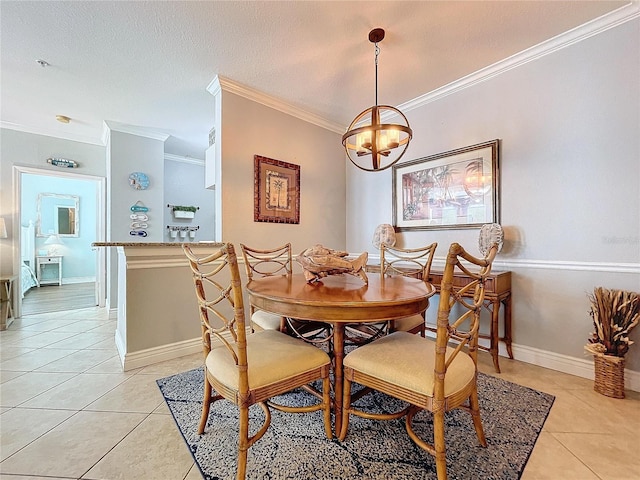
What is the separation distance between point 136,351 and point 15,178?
11.1 ft

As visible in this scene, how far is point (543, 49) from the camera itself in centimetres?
225

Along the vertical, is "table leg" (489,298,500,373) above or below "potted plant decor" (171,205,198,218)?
below

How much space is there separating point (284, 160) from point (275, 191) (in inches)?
16.1

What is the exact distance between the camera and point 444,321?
105 cm

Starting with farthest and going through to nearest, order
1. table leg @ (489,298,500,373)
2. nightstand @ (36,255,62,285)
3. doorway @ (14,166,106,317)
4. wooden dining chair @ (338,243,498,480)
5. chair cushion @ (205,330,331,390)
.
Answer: nightstand @ (36,255,62,285) → doorway @ (14,166,106,317) → table leg @ (489,298,500,373) → chair cushion @ (205,330,331,390) → wooden dining chair @ (338,243,498,480)

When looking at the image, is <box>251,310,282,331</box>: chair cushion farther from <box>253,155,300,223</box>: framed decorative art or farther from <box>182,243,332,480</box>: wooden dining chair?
<box>253,155,300,223</box>: framed decorative art

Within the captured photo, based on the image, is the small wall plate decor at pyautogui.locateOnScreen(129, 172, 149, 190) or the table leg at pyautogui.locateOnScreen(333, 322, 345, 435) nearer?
the table leg at pyautogui.locateOnScreen(333, 322, 345, 435)

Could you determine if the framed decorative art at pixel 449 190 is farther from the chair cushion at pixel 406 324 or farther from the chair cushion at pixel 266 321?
the chair cushion at pixel 266 321

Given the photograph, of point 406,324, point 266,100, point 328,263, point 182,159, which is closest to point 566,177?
point 406,324

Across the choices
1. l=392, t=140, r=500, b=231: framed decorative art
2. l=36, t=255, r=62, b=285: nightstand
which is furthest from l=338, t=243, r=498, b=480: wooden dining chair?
l=36, t=255, r=62, b=285: nightstand

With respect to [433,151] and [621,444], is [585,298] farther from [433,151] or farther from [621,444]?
[433,151]

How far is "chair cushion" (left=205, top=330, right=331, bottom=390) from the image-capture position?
121 centimetres

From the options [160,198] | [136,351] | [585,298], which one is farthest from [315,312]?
[160,198]

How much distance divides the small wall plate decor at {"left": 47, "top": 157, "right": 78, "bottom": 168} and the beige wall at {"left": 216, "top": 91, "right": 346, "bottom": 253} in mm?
2959
